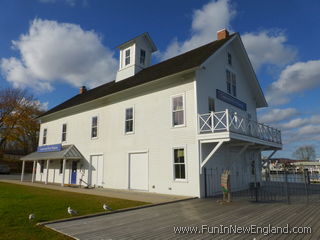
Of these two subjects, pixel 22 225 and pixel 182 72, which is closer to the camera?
pixel 22 225

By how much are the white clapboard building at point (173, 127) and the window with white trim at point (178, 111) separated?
0.19ft

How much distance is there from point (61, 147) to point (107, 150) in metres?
5.87

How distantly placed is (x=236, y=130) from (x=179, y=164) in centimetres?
365

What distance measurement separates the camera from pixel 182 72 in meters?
13.5

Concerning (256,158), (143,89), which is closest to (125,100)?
(143,89)

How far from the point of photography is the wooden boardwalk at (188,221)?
5777 mm

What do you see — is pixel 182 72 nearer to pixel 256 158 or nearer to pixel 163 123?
pixel 163 123

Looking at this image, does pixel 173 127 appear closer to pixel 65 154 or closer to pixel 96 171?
pixel 96 171

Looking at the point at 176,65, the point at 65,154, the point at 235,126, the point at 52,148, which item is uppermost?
the point at 176,65

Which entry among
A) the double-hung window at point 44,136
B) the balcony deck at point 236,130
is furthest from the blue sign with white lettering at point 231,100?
the double-hung window at point 44,136

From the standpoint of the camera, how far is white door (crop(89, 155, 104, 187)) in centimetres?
1842

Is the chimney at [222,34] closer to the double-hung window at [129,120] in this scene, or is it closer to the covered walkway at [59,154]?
the double-hung window at [129,120]

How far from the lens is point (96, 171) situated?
18.9 metres

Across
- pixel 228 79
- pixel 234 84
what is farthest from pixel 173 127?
pixel 234 84
